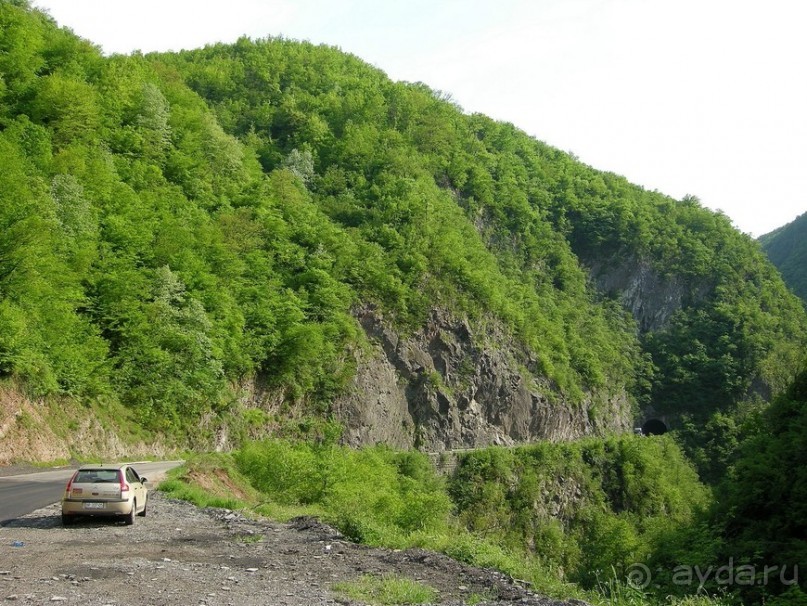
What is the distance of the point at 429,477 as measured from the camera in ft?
187

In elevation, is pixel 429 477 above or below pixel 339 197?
below

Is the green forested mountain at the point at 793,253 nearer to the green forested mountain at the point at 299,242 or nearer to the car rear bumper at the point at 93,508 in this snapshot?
the green forested mountain at the point at 299,242

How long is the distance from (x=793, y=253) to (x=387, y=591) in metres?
168

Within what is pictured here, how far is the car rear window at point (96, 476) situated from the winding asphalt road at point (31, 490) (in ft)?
5.45

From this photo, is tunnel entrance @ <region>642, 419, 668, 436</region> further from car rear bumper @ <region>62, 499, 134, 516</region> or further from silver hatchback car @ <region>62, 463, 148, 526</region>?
car rear bumper @ <region>62, 499, 134, 516</region>

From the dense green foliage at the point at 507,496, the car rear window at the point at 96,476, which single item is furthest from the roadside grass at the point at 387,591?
the car rear window at the point at 96,476

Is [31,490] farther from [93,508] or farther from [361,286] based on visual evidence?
[361,286]

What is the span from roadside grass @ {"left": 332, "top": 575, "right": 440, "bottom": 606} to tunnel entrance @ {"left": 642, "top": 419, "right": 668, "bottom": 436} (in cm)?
10156

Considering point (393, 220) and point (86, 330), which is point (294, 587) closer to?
point (86, 330)

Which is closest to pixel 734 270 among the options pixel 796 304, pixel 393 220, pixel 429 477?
pixel 796 304

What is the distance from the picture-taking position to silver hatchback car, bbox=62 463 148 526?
51.0 feet

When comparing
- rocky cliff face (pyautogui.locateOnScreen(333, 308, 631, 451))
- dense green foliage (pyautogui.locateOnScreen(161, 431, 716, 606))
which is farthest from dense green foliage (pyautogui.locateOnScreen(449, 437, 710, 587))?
rocky cliff face (pyautogui.locateOnScreen(333, 308, 631, 451))

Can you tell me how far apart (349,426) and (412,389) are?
974 cm

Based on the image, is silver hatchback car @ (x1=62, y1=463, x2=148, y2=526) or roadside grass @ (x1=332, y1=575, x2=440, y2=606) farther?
silver hatchback car @ (x1=62, y1=463, x2=148, y2=526)
